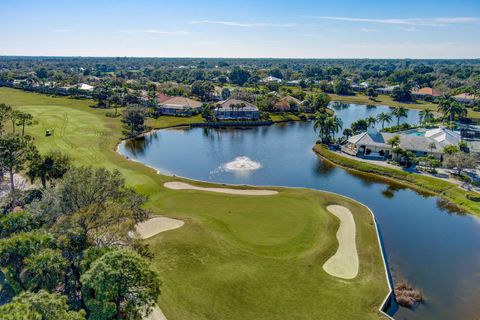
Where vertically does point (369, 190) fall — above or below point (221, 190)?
below

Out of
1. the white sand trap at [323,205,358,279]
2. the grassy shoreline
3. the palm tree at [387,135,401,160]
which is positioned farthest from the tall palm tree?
the white sand trap at [323,205,358,279]

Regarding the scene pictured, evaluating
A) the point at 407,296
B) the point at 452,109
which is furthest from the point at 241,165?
the point at 452,109

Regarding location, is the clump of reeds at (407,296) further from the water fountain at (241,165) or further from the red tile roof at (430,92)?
the red tile roof at (430,92)

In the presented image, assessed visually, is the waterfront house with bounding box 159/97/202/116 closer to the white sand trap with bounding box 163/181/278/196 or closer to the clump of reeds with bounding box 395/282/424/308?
the white sand trap with bounding box 163/181/278/196

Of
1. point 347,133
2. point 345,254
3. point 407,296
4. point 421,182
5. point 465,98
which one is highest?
point 465,98

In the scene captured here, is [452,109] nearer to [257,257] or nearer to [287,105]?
[287,105]
